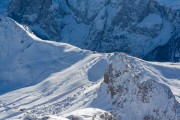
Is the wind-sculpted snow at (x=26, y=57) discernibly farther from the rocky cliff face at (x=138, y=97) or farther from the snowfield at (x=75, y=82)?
the rocky cliff face at (x=138, y=97)

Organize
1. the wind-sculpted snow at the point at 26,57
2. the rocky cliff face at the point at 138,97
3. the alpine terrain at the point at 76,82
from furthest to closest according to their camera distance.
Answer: the wind-sculpted snow at the point at 26,57, the alpine terrain at the point at 76,82, the rocky cliff face at the point at 138,97

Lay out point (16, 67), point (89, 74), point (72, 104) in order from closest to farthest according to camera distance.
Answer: point (72, 104) < point (89, 74) < point (16, 67)

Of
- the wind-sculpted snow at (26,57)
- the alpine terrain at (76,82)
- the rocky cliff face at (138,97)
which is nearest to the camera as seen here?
the rocky cliff face at (138,97)

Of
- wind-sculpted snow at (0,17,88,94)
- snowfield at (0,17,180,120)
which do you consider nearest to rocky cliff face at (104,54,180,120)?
snowfield at (0,17,180,120)

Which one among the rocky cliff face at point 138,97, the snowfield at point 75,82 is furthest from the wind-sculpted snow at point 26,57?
the rocky cliff face at point 138,97

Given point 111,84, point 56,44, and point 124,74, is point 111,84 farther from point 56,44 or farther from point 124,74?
point 56,44

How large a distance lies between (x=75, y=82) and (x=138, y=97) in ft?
104

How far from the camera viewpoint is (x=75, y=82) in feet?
475

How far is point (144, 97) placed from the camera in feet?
374

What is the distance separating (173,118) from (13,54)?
63.3 meters

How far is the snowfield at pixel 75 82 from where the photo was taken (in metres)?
114

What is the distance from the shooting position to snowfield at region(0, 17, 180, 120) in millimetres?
114250

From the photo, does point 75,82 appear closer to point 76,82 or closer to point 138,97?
point 76,82

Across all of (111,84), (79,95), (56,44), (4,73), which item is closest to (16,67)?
(4,73)
